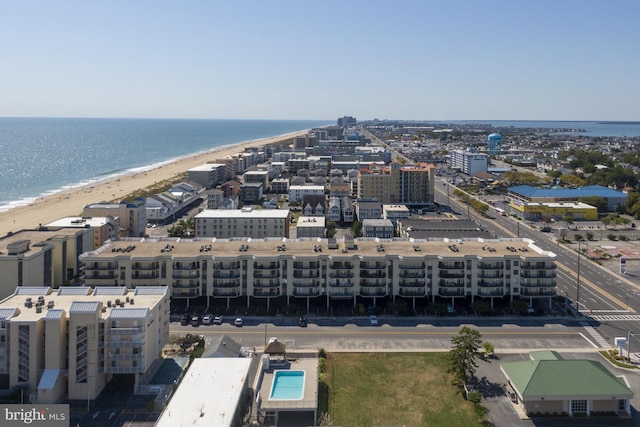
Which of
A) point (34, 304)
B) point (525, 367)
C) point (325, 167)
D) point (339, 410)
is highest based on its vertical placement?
point (325, 167)

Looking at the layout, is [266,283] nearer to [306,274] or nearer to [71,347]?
[306,274]

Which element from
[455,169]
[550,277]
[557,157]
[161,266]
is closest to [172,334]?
[161,266]

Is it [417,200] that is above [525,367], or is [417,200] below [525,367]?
above

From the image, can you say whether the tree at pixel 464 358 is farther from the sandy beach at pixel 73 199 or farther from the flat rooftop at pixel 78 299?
the sandy beach at pixel 73 199

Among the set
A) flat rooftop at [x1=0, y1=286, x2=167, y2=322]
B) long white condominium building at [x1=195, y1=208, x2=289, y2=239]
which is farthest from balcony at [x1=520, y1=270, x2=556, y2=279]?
long white condominium building at [x1=195, y1=208, x2=289, y2=239]

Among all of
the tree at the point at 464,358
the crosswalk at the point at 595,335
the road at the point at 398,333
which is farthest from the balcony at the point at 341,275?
the crosswalk at the point at 595,335

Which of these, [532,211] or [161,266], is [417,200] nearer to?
[532,211]

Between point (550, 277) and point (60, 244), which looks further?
point (60, 244)
